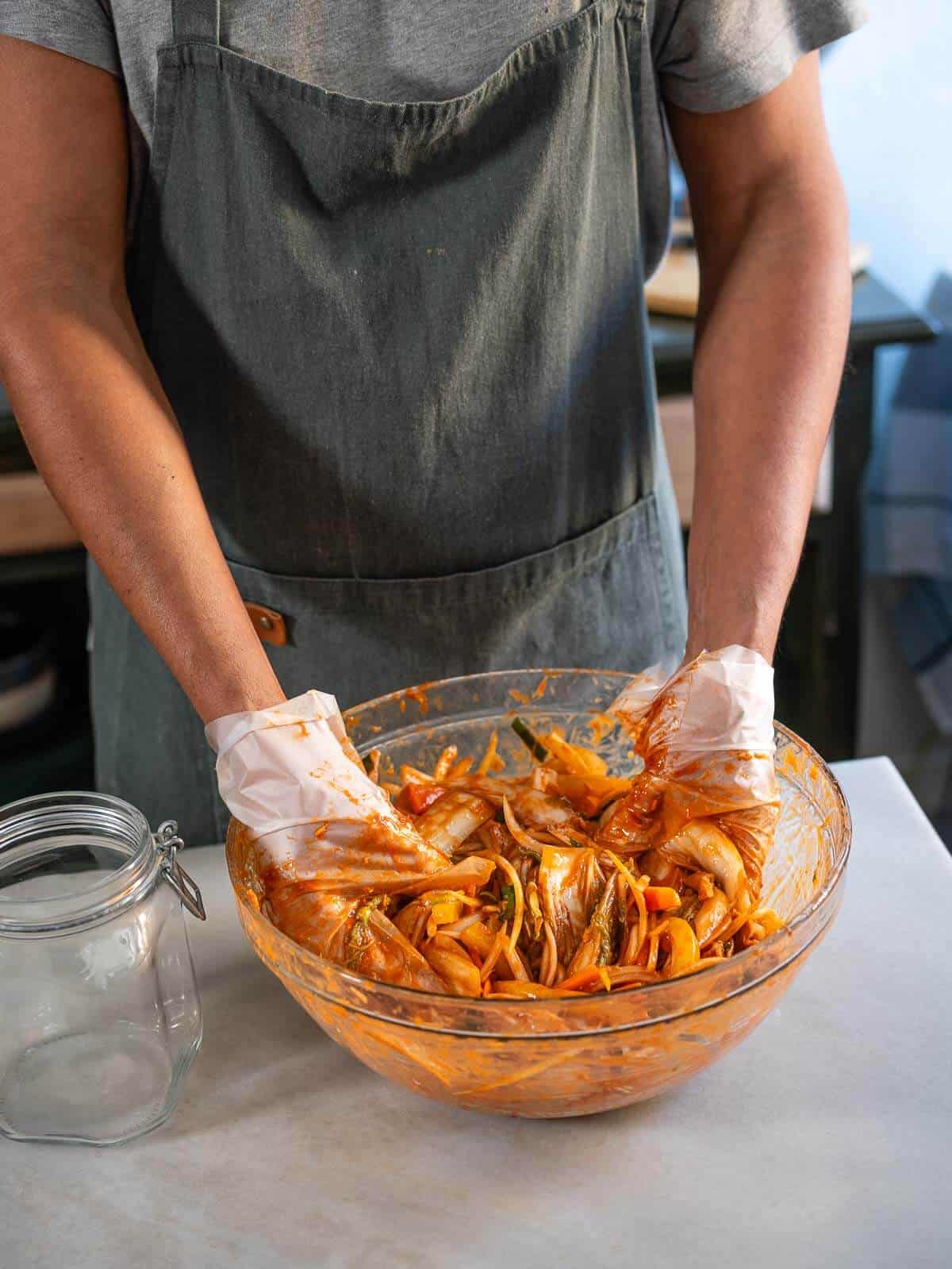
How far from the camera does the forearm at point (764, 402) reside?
3.53 ft

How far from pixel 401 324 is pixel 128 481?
32cm

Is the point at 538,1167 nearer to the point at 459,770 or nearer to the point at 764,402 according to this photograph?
the point at 459,770

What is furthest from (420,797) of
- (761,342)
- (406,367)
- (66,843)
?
(761,342)

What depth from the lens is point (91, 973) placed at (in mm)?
837

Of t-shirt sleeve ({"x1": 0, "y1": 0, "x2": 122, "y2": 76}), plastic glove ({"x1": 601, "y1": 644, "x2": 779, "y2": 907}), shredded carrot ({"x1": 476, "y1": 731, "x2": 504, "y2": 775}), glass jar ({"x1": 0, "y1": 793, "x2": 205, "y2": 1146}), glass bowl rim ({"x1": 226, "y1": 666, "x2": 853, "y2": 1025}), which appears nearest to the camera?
glass bowl rim ({"x1": 226, "y1": 666, "x2": 853, "y2": 1025})

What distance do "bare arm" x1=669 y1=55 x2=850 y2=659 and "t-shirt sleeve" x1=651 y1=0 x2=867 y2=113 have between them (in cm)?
3

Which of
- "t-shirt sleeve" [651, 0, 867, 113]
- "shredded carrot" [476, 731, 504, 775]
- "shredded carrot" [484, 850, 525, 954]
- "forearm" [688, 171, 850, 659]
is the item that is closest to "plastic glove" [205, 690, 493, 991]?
"shredded carrot" [484, 850, 525, 954]

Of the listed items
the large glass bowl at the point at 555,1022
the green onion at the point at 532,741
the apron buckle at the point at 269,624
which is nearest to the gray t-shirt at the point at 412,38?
the apron buckle at the point at 269,624

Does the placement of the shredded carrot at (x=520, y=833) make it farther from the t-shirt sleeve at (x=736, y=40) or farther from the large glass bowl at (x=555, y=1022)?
the t-shirt sleeve at (x=736, y=40)

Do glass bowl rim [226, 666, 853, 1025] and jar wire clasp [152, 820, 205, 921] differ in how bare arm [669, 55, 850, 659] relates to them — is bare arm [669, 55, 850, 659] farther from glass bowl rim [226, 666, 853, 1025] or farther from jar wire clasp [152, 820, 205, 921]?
jar wire clasp [152, 820, 205, 921]

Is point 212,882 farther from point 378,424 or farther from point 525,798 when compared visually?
point 378,424

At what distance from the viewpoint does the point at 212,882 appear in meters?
1.12

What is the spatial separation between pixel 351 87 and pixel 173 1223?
93 cm

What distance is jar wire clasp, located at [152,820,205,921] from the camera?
87 centimetres
